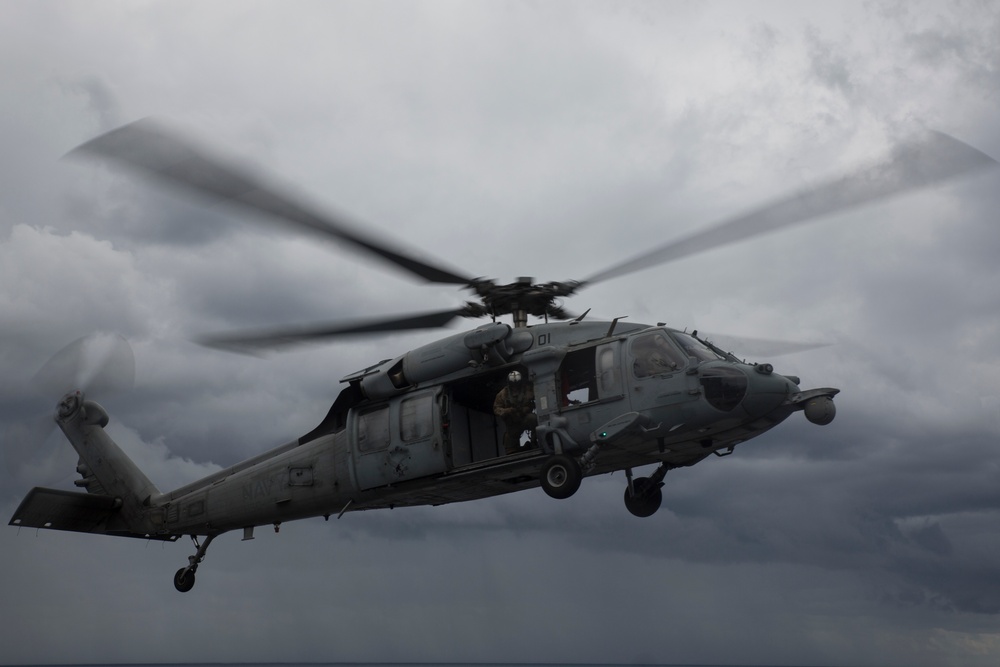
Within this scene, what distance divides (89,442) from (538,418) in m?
12.0

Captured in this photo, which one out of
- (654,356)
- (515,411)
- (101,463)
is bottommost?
(515,411)

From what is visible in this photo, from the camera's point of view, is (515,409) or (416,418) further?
(416,418)

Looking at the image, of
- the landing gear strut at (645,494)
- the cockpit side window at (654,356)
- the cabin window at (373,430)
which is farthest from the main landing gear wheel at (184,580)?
the cockpit side window at (654,356)

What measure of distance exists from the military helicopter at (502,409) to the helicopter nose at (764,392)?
0.07ft

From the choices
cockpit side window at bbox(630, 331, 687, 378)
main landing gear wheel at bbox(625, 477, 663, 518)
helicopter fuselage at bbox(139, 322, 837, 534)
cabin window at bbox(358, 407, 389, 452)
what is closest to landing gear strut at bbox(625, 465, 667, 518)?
main landing gear wheel at bbox(625, 477, 663, 518)

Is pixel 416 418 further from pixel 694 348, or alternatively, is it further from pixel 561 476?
pixel 694 348

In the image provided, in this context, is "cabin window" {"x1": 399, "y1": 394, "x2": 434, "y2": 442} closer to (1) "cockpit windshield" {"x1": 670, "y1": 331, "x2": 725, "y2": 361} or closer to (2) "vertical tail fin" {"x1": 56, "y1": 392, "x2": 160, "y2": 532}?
(1) "cockpit windshield" {"x1": 670, "y1": 331, "x2": 725, "y2": 361}

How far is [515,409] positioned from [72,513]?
10.7 meters

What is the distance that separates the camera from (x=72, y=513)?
19125 mm

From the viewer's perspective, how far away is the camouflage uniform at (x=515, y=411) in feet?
50.2

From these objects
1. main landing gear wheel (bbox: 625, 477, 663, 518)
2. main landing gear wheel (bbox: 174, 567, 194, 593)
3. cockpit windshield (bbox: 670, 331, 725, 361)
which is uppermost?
cockpit windshield (bbox: 670, 331, 725, 361)

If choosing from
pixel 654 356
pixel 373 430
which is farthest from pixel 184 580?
pixel 654 356

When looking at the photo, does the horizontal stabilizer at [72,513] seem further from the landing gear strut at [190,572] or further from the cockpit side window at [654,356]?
the cockpit side window at [654,356]

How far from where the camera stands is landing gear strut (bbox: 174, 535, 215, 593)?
62.0 feet
